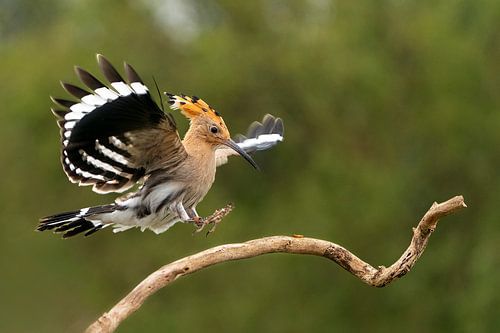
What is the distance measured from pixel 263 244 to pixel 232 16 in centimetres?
1227

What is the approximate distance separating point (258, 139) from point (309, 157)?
928 cm

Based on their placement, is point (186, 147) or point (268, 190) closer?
point (186, 147)

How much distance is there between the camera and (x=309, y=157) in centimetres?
1573

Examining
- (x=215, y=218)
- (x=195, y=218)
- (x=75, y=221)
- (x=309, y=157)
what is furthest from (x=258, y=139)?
(x=309, y=157)

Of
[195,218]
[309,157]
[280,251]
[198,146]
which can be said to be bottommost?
[280,251]

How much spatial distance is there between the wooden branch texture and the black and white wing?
4.87ft

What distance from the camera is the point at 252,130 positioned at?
6691 millimetres

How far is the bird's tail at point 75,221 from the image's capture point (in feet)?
17.7

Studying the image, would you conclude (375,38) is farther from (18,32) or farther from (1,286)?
(18,32)

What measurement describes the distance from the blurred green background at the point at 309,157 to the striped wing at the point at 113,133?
6.79 m

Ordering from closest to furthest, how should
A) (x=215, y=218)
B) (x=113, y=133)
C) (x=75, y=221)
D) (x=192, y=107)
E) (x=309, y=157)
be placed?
(x=215, y=218), (x=113, y=133), (x=75, y=221), (x=192, y=107), (x=309, y=157)

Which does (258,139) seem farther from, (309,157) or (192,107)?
(309,157)

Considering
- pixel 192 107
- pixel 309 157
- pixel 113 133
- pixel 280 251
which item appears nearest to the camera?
Result: pixel 280 251

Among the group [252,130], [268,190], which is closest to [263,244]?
[252,130]
